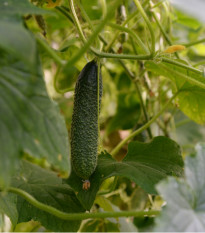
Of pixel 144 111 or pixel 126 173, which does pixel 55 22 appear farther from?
pixel 126 173

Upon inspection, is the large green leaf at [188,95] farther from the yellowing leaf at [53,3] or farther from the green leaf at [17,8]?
the green leaf at [17,8]

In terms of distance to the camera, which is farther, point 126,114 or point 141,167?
point 126,114

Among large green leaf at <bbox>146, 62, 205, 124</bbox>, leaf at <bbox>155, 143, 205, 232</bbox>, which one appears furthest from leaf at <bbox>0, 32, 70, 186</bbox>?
large green leaf at <bbox>146, 62, 205, 124</bbox>

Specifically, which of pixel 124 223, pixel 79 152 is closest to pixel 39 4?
pixel 79 152

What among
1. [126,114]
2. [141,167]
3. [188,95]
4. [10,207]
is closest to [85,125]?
[141,167]

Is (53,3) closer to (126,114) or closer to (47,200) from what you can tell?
(47,200)

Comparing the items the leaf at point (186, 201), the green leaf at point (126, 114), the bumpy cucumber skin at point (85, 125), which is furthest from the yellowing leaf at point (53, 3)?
the green leaf at point (126, 114)
